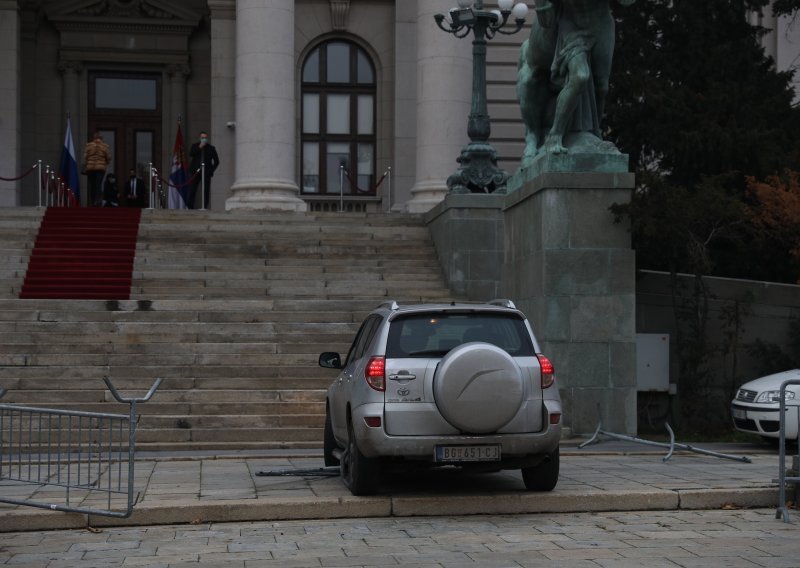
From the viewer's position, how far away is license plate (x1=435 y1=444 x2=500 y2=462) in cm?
1142

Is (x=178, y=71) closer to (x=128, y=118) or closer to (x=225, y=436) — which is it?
(x=128, y=118)

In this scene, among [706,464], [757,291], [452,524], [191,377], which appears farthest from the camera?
[757,291]

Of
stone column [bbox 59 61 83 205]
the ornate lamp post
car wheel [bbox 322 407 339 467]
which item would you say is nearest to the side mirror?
car wheel [bbox 322 407 339 467]

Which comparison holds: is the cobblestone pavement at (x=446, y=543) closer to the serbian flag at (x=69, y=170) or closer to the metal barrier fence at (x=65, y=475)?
the metal barrier fence at (x=65, y=475)

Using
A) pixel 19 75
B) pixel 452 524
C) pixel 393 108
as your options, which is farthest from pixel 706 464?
pixel 19 75

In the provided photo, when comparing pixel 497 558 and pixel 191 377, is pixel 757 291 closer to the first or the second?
pixel 191 377

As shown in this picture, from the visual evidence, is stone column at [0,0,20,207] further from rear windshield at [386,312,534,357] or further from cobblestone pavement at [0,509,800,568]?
cobblestone pavement at [0,509,800,568]

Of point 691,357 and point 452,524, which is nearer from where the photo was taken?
point 452,524

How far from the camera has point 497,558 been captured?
926 cm

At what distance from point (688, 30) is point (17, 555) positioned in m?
19.6

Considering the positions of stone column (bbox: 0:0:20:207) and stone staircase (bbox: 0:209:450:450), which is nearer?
stone staircase (bbox: 0:209:450:450)

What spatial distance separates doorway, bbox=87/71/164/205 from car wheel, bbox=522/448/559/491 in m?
27.4

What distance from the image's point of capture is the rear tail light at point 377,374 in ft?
37.7

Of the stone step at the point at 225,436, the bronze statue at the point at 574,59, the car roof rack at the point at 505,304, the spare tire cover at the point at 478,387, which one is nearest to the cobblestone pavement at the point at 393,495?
the spare tire cover at the point at 478,387
